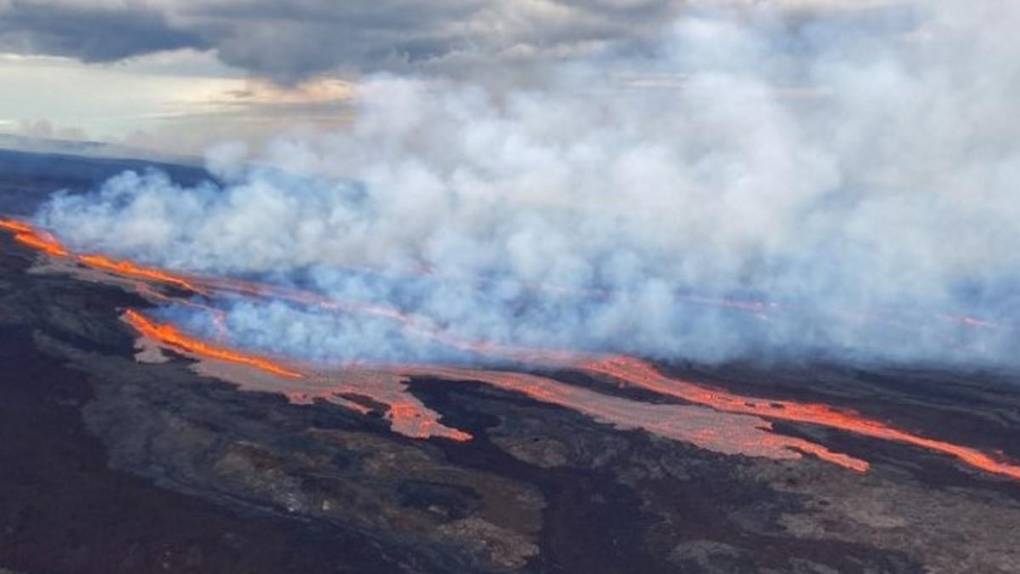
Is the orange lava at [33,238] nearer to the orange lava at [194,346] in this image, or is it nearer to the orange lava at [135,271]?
the orange lava at [135,271]

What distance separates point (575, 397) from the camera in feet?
190

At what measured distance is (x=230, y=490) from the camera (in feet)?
134

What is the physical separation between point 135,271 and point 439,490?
2328 inches

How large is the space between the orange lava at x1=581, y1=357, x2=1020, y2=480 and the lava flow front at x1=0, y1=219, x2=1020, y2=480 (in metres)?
0.06

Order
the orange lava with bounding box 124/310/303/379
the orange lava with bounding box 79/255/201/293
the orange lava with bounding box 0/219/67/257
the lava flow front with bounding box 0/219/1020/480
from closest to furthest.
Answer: the lava flow front with bounding box 0/219/1020/480
the orange lava with bounding box 124/310/303/379
the orange lava with bounding box 79/255/201/293
the orange lava with bounding box 0/219/67/257

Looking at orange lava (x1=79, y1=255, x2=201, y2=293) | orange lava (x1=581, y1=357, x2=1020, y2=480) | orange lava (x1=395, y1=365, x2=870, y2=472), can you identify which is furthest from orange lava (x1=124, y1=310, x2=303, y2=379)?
orange lava (x1=581, y1=357, x2=1020, y2=480)

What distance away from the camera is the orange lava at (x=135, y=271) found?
87.5 metres

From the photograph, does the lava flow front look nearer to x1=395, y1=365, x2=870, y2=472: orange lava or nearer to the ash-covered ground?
x1=395, y1=365, x2=870, y2=472: orange lava

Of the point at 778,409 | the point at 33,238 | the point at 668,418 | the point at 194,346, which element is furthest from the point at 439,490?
the point at 33,238

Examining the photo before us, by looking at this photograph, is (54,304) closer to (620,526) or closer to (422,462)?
(422,462)

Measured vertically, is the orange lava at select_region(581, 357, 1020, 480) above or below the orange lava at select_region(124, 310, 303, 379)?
above

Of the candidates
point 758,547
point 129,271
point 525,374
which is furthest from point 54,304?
point 758,547

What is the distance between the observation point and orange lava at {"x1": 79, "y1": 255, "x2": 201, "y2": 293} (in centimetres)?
8750

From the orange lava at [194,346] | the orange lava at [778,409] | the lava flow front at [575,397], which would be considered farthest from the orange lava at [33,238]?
the orange lava at [778,409]
